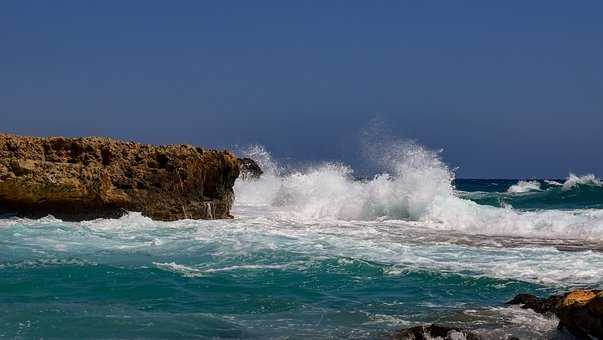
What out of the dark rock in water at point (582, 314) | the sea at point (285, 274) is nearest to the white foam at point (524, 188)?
the sea at point (285, 274)

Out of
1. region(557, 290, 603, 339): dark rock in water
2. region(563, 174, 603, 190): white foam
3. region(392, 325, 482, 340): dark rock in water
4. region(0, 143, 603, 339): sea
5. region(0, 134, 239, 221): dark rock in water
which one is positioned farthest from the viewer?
region(563, 174, 603, 190): white foam

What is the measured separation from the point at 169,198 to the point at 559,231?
8.01 meters

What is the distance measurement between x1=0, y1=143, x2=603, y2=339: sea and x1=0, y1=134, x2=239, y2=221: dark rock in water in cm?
44

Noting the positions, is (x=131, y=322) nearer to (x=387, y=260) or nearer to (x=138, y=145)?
(x=387, y=260)

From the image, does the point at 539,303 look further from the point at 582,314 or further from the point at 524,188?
the point at 524,188

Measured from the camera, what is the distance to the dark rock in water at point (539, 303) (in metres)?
6.38

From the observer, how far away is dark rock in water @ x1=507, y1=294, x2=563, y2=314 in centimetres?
638

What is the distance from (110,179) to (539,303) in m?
9.87

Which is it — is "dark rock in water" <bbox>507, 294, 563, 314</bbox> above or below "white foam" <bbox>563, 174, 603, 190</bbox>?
below

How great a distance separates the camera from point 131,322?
611cm

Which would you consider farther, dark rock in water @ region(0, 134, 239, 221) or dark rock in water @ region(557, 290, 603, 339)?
dark rock in water @ region(0, 134, 239, 221)

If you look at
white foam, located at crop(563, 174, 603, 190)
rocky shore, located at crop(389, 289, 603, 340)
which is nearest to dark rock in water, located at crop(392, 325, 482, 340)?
rocky shore, located at crop(389, 289, 603, 340)

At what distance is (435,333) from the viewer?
218 inches

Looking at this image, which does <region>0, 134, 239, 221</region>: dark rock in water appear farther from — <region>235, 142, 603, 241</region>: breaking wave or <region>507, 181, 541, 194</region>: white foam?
<region>507, 181, 541, 194</region>: white foam
